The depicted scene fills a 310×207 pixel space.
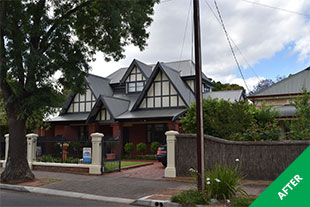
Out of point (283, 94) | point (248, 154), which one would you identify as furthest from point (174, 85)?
point (248, 154)

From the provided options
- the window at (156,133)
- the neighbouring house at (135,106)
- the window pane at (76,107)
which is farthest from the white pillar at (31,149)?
the window at (156,133)

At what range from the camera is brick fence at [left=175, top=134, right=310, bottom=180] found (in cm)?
1188

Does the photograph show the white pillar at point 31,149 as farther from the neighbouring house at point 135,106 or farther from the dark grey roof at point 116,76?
the dark grey roof at point 116,76

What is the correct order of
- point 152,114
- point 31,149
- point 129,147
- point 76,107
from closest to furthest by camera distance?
point 31,149 < point 152,114 < point 129,147 < point 76,107

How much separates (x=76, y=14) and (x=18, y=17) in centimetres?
257

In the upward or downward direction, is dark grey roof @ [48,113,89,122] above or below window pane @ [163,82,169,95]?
below

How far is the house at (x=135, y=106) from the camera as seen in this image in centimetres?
2312

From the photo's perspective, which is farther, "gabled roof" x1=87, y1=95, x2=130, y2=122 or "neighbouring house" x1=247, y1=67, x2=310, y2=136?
"gabled roof" x1=87, y1=95, x2=130, y2=122

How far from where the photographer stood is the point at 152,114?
892 inches

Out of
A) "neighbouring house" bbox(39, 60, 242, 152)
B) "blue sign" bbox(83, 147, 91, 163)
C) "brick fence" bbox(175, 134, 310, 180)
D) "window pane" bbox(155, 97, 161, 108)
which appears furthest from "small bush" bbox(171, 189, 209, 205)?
"window pane" bbox(155, 97, 161, 108)

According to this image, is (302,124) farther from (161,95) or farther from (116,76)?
(116,76)

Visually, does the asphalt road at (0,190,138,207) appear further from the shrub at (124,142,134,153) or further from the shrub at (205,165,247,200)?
the shrub at (124,142,134,153)

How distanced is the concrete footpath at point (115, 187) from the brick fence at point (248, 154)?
1.13 meters

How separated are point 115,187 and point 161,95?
13.3 m
